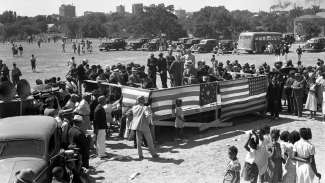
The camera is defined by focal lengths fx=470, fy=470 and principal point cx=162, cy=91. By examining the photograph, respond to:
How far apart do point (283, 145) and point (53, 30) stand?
141741mm

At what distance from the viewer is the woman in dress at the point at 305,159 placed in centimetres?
808

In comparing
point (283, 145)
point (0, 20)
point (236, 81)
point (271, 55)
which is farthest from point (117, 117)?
point (0, 20)

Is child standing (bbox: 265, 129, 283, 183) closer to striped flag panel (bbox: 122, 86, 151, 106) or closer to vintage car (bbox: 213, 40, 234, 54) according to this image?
striped flag panel (bbox: 122, 86, 151, 106)

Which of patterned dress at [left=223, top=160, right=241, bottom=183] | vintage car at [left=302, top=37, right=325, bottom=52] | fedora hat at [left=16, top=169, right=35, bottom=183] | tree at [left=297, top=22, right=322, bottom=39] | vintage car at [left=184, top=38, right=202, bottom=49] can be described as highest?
tree at [left=297, top=22, right=322, bottom=39]

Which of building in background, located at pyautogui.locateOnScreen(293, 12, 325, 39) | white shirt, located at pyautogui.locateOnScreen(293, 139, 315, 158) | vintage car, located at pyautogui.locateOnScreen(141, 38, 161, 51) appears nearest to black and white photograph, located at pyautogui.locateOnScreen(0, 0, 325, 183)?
white shirt, located at pyautogui.locateOnScreen(293, 139, 315, 158)

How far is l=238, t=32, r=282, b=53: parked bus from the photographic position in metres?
43.7

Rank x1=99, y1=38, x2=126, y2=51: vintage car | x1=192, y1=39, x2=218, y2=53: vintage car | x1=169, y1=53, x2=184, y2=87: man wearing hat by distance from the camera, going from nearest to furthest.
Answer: x1=169, y1=53, x2=184, y2=87: man wearing hat, x1=192, y1=39, x2=218, y2=53: vintage car, x1=99, y1=38, x2=126, y2=51: vintage car

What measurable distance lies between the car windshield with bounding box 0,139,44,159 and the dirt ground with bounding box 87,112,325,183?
194 centimetres

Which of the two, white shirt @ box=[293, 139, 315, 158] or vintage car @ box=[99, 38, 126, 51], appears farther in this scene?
vintage car @ box=[99, 38, 126, 51]

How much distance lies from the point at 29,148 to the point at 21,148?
14 cm

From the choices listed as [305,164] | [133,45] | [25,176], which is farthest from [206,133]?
[133,45]

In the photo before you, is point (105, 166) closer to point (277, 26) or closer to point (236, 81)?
point (236, 81)

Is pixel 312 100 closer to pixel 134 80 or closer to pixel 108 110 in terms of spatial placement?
pixel 134 80

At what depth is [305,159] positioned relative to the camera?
812 centimetres
